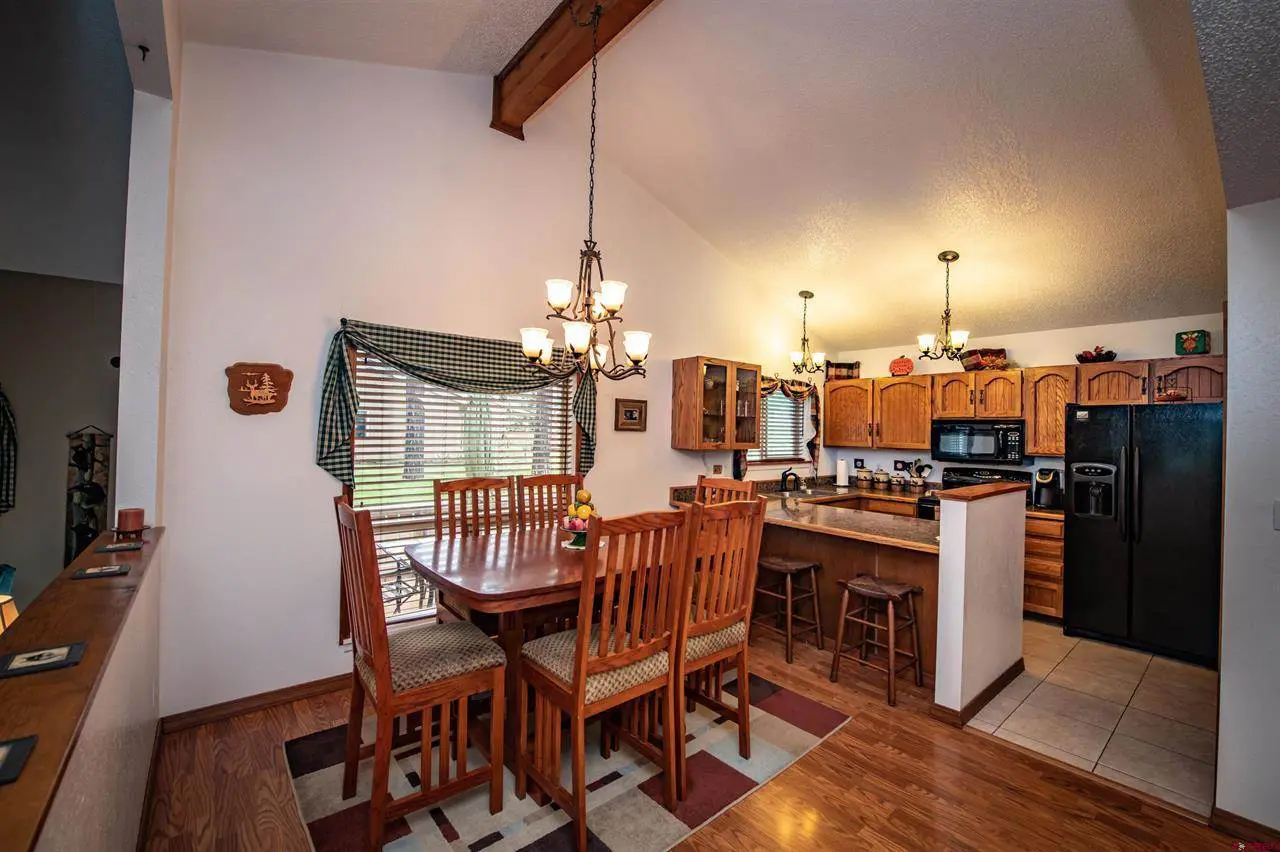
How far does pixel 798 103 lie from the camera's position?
9.78 feet

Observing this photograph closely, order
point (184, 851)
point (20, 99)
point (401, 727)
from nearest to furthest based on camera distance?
point (184, 851) → point (401, 727) → point (20, 99)

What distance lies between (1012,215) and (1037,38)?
47.8 inches

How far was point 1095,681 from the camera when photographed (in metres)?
3.13

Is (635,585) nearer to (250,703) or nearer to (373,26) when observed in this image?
(250,703)

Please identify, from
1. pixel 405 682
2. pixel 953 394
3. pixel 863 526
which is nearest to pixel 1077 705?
pixel 863 526

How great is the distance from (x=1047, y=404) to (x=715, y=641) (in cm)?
375

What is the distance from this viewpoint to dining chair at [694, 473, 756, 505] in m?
3.09

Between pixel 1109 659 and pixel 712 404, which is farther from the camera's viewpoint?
pixel 712 404

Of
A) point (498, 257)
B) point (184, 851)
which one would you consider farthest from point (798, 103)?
point (184, 851)

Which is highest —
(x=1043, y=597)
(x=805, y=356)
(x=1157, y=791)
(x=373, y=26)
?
(x=373, y=26)

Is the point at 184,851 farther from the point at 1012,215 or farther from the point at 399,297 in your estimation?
the point at 1012,215

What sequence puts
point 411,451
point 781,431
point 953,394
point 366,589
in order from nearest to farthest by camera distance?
point 366,589, point 411,451, point 953,394, point 781,431

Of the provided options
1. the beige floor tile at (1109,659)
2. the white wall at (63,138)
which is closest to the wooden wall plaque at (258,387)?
the white wall at (63,138)

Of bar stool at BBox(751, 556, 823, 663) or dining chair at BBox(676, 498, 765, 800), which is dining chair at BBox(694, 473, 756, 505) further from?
dining chair at BBox(676, 498, 765, 800)
